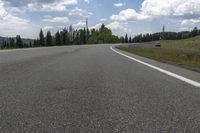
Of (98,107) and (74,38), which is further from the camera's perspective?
(74,38)

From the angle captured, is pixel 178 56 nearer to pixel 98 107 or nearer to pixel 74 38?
pixel 98 107

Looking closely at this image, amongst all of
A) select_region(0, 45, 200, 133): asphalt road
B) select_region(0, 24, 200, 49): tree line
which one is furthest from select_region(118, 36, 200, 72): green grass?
select_region(0, 24, 200, 49): tree line

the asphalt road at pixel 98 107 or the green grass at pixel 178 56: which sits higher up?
the asphalt road at pixel 98 107

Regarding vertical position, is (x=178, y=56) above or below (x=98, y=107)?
below

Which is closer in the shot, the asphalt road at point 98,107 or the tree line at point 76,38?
the asphalt road at point 98,107

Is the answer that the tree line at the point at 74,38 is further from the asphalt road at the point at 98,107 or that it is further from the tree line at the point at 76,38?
the asphalt road at the point at 98,107

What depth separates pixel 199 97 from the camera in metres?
6.71

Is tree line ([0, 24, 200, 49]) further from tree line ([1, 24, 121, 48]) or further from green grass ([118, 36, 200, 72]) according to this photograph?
green grass ([118, 36, 200, 72])

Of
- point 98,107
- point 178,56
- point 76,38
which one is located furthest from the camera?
point 76,38

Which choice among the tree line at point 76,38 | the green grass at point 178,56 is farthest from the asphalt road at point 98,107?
the tree line at point 76,38

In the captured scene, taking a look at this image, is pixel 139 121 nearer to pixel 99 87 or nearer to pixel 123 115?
pixel 123 115

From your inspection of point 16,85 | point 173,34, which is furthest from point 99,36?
point 16,85

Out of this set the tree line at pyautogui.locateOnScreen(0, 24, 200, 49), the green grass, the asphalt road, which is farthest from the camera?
the tree line at pyautogui.locateOnScreen(0, 24, 200, 49)

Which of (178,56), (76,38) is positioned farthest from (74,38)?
(178,56)
